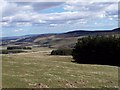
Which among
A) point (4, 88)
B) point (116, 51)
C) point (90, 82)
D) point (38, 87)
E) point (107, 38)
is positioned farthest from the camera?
point (107, 38)

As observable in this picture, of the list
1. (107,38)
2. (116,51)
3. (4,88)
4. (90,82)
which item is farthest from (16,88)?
(107,38)

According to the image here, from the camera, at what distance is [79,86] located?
1048 inches

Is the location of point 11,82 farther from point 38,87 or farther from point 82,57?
point 82,57

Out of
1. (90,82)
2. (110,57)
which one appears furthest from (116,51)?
(90,82)

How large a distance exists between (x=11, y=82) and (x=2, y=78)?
1631 mm

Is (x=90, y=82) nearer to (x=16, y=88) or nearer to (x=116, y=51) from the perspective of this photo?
(x=16, y=88)

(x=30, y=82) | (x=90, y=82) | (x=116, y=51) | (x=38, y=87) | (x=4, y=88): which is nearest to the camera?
(x=4, y=88)

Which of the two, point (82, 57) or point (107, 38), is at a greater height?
point (107, 38)

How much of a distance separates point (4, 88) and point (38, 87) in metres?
2.94

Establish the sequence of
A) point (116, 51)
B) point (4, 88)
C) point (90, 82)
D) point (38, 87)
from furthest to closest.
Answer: point (116, 51) < point (90, 82) < point (38, 87) < point (4, 88)

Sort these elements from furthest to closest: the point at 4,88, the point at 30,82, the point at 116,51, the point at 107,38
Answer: the point at 107,38
the point at 116,51
the point at 30,82
the point at 4,88

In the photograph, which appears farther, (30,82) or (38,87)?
(30,82)

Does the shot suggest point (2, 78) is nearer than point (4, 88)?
No

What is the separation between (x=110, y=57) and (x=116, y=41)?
5118 millimetres
